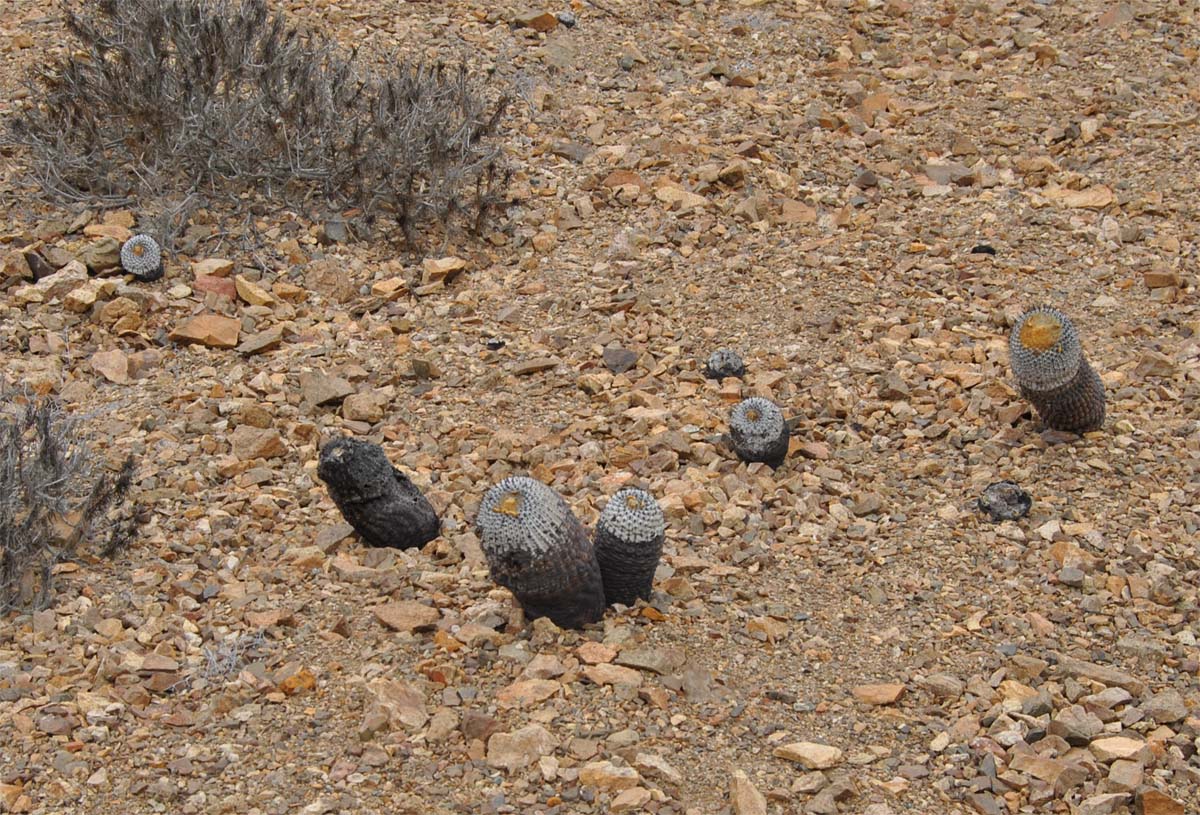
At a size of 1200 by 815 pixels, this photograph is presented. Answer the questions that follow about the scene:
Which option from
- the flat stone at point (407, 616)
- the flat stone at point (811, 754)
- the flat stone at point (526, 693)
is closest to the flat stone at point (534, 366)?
the flat stone at point (407, 616)

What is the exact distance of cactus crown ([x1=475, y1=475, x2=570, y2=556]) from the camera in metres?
3.85

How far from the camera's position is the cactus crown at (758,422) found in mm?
4910

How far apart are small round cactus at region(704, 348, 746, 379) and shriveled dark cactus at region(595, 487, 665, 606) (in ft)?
4.74

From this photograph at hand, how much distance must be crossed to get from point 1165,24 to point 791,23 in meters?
2.23

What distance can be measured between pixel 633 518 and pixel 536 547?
0.35 m

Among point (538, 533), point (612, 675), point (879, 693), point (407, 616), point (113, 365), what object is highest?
point (538, 533)

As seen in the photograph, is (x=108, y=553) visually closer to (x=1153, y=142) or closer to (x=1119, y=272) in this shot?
(x=1119, y=272)

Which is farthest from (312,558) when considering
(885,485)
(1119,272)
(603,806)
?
(1119,272)

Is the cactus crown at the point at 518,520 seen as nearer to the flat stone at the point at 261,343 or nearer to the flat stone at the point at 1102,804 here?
the flat stone at the point at 1102,804

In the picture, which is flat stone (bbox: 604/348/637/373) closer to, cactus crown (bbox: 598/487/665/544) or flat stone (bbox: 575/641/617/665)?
cactus crown (bbox: 598/487/665/544)

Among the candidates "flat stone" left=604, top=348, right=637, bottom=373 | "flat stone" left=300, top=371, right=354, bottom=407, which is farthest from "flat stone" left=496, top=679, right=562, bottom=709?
"flat stone" left=604, top=348, right=637, bottom=373

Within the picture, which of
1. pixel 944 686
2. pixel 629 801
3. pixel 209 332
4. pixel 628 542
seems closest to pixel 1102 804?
pixel 944 686

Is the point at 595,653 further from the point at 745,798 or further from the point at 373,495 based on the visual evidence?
the point at 373,495

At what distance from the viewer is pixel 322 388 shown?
17.5ft
